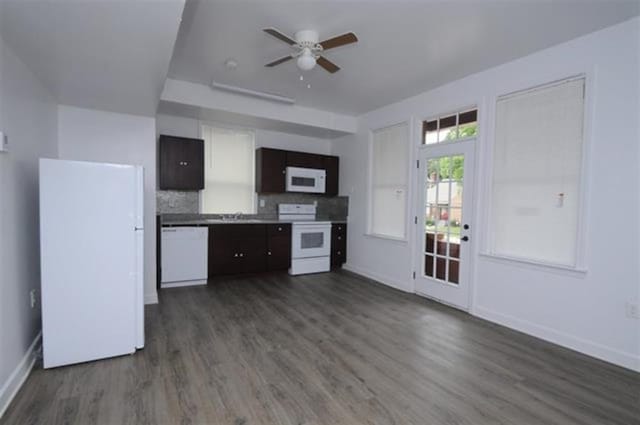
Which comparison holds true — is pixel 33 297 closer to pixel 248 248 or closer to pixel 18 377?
pixel 18 377

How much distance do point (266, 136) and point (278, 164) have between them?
0.63 meters

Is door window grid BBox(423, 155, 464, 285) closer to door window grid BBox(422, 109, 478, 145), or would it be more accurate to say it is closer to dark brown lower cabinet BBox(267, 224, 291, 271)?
door window grid BBox(422, 109, 478, 145)

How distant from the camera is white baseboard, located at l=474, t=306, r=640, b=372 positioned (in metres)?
2.36

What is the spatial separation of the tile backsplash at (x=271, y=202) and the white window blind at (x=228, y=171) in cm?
17

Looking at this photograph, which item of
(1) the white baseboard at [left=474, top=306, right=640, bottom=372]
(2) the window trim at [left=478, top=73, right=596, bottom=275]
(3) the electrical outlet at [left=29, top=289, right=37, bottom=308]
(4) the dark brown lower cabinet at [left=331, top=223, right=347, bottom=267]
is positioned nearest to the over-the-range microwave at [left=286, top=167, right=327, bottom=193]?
(4) the dark brown lower cabinet at [left=331, top=223, right=347, bottom=267]

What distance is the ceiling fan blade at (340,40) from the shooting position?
91.7 inches

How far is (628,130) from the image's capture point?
2361 mm

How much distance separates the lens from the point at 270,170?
5121 millimetres

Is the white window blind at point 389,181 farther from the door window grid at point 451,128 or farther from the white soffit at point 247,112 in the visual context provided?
the white soffit at point 247,112

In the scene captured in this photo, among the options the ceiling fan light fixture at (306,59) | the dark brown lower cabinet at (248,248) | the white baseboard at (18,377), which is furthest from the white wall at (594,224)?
the white baseboard at (18,377)

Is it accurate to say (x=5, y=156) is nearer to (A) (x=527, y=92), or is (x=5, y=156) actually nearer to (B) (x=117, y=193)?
(B) (x=117, y=193)

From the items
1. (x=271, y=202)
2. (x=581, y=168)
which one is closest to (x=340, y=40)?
(x=581, y=168)

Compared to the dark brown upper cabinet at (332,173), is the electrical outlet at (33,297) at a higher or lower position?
lower

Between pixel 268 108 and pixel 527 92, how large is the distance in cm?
306
